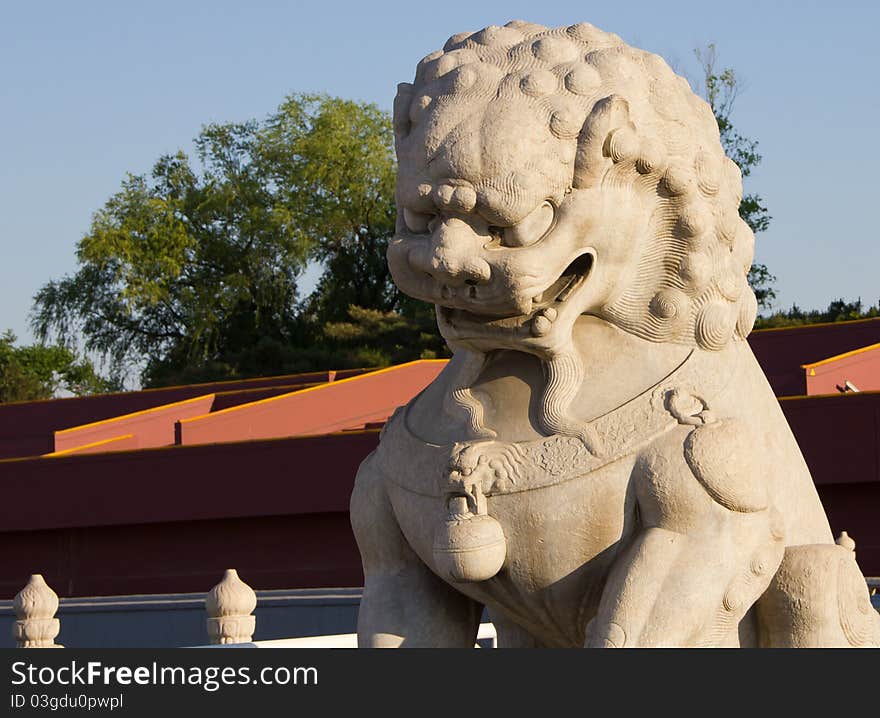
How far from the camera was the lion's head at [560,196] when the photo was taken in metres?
3.43

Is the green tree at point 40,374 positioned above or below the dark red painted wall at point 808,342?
above

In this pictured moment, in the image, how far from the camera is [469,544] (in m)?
3.51

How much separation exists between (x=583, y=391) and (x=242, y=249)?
33.4 m

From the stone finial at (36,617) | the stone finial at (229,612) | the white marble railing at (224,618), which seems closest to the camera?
the white marble railing at (224,618)

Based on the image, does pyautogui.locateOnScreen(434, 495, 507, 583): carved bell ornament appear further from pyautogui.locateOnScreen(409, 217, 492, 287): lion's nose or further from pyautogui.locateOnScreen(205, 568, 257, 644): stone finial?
pyautogui.locateOnScreen(205, 568, 257, 644): stone finial

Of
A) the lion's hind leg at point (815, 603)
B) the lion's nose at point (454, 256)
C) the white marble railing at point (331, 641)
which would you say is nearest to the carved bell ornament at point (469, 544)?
the lion's nose at point (454, 256)

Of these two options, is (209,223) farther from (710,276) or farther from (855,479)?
(710,276)

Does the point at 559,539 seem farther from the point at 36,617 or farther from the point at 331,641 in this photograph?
the point at 36,617

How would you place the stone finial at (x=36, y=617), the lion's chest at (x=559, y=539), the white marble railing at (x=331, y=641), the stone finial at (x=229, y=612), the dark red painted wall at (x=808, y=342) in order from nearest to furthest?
the lion's chest at (x=559, y=539)
the white marble railing at (x=331, y=641)
the stone finial at (x=229, y=612)
the stone finial at (x=36, y=617)
the dark red painted wall at (x=808, y=342)

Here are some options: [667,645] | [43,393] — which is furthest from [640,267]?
[43,393]

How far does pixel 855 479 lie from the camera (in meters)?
12.7

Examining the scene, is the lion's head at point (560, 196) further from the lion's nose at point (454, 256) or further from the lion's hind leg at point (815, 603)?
the lion's hind leg at point (815, 603)

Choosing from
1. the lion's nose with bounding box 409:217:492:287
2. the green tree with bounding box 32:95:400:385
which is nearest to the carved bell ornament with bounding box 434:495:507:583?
the lion's nose with bounding box 409:217:492:287

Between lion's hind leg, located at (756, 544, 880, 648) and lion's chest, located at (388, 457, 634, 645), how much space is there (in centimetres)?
46
